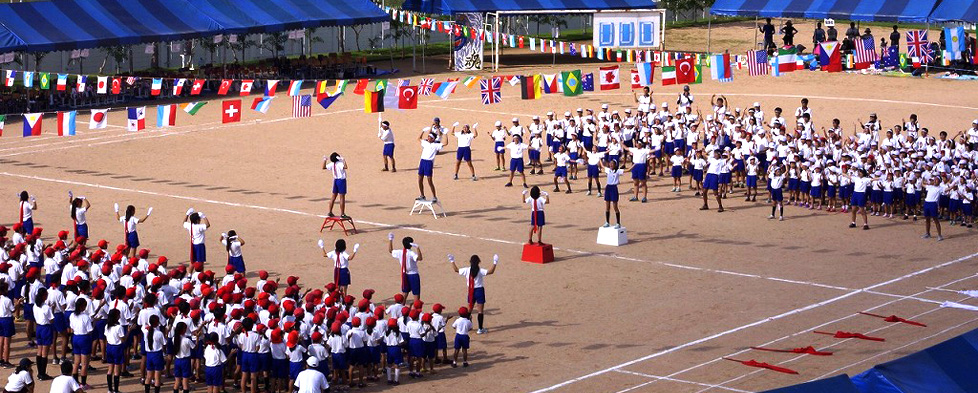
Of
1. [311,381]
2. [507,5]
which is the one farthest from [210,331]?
[507,5]

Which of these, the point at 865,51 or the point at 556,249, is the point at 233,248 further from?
the point at 865,51

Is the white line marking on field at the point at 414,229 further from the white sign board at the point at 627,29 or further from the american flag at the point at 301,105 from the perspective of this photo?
the white sign board at the point at 627,29

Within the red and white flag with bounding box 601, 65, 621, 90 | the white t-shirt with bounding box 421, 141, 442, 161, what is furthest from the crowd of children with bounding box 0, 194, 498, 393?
the red and white flag with bounding box 601, 65, 621, 90

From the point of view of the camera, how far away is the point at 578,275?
2753 centimetres

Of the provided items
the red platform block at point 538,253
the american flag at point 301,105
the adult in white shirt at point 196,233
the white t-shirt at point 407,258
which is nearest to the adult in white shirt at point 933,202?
the red platform block at point 538,253

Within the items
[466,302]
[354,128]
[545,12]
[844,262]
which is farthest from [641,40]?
[466,302]

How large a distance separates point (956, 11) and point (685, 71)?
1760cm

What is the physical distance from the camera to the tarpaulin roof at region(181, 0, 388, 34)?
54156mm

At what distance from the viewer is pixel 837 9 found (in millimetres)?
54312

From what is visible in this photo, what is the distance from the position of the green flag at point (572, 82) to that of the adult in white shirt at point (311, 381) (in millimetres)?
21111

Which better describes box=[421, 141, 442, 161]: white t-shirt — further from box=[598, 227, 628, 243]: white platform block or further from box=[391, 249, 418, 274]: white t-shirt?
box=[391, 249, 418, 274]: white t-shirt

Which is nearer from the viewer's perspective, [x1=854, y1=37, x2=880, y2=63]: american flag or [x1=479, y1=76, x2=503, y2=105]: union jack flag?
[x1=479, y1=76, x2=503, y2=105]: union jack flag

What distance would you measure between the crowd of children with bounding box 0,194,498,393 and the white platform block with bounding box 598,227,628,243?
279 inches

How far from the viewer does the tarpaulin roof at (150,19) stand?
47.7 metres
